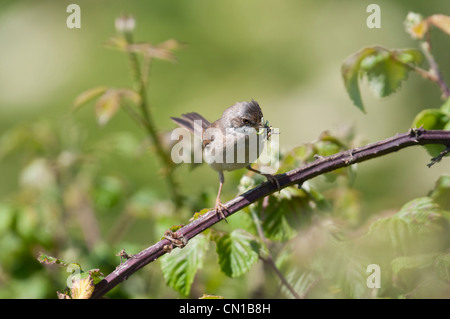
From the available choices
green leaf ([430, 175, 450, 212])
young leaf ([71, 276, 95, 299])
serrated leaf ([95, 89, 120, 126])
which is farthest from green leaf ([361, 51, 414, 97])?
young leaf ([71, 276, 95, 299])

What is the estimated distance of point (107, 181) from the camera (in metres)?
1.94

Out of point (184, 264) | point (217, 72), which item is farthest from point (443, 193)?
point (217, 72)

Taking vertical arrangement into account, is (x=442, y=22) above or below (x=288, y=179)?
above

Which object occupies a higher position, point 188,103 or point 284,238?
point 188,103

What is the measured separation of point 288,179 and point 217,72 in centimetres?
233

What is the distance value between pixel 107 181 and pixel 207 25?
1.97m

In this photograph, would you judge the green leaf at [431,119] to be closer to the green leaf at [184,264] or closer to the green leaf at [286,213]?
the green leaf at [286,213]

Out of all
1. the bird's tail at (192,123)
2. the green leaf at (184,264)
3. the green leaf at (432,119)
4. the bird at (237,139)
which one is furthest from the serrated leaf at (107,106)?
the green leaf at (432,119)

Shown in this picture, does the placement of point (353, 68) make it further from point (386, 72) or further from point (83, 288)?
point (83, 288)

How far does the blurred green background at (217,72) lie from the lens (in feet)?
9.20

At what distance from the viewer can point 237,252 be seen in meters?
1.26

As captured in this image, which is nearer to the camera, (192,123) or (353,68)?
(353,68)
